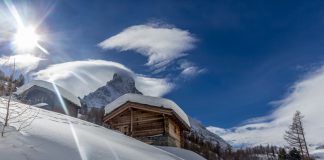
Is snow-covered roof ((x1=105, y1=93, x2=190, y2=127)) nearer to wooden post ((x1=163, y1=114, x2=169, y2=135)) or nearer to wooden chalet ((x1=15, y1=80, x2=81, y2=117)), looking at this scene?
wooden post ((x1=163, y1=114, x2=169, y2=135))

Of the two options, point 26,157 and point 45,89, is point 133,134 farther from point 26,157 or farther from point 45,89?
point 26,157

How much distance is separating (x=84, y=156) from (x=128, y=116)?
17.1 metres

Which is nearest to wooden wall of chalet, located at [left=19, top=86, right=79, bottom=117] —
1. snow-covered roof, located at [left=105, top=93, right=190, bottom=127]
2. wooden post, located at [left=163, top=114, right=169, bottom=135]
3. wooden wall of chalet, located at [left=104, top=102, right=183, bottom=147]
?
wooden wall of chalet, located at [left=104, top=102, right=183, bottom=147]

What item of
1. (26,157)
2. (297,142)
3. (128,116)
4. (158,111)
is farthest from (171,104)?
(297,142)

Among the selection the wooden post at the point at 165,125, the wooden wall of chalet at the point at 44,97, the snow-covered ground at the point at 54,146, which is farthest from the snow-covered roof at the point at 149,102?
the snow-covered ground at the point at 54,146

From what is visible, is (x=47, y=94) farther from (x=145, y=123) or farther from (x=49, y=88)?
(x=145, y=123)

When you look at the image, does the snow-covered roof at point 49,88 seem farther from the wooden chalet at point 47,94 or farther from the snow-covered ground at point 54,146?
the snow-covered ground at point 54,146

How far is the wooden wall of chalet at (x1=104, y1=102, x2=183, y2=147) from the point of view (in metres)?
20.4

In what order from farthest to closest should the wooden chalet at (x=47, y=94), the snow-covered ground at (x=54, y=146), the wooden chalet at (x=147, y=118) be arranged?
the wooden chalet at (x=47, y=94) → the wooden chalet at (x=147, y=118) → the snow-covered ground at (x=54, y=146)

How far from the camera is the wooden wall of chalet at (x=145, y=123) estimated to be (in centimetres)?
2041

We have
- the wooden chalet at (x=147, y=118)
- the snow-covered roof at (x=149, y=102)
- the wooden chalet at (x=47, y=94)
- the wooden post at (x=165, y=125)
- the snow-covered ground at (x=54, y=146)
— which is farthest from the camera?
the wooden chalet at (x=47, y=94)

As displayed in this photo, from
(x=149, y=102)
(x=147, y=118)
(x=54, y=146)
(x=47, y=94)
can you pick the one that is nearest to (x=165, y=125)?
(x=147, y=118)

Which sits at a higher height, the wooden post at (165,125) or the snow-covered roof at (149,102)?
the snow-covered roof at (149,102)

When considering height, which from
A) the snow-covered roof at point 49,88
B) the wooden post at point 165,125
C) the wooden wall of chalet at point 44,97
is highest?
the snow-covered roof at point 49,88
